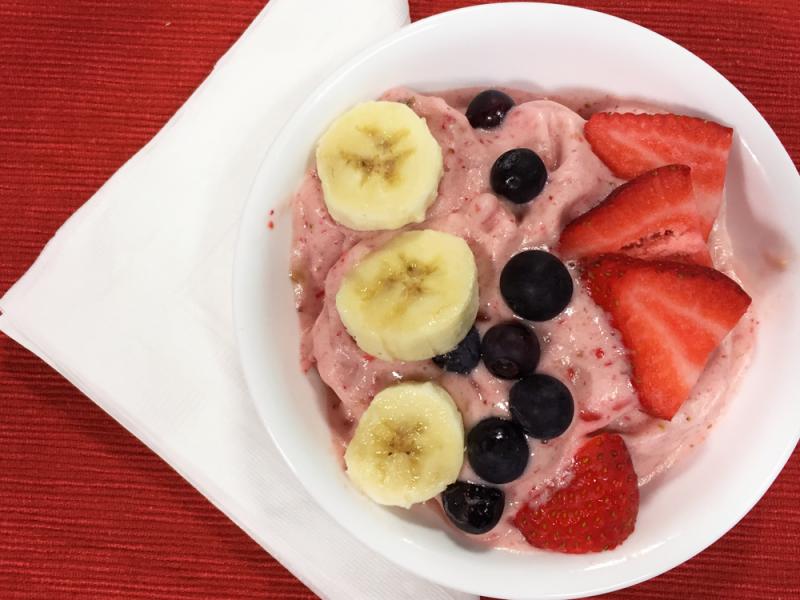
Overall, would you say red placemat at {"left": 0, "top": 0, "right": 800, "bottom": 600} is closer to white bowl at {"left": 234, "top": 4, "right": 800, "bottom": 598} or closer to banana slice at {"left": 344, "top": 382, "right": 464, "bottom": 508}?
white bowl at {"left": 234, "top": 4, "right": 800, "bottom": 598}

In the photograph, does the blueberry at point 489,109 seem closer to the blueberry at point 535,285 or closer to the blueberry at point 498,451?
the blueberry at point 535,285

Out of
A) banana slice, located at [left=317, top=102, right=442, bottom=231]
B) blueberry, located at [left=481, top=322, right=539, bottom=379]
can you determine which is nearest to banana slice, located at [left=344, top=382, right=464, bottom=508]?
blueberry, located at [left=481, top=322, right=539, bottom=379]

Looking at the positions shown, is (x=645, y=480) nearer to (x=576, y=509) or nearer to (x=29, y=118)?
(x=576, y=509)

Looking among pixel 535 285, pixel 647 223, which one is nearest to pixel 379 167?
pixel 535 285

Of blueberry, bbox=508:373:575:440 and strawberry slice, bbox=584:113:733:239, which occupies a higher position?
strawberry slice, bbox=584:113:733:239

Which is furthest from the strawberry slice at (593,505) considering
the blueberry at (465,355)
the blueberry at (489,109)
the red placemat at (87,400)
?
the blueberry at (489,109)
